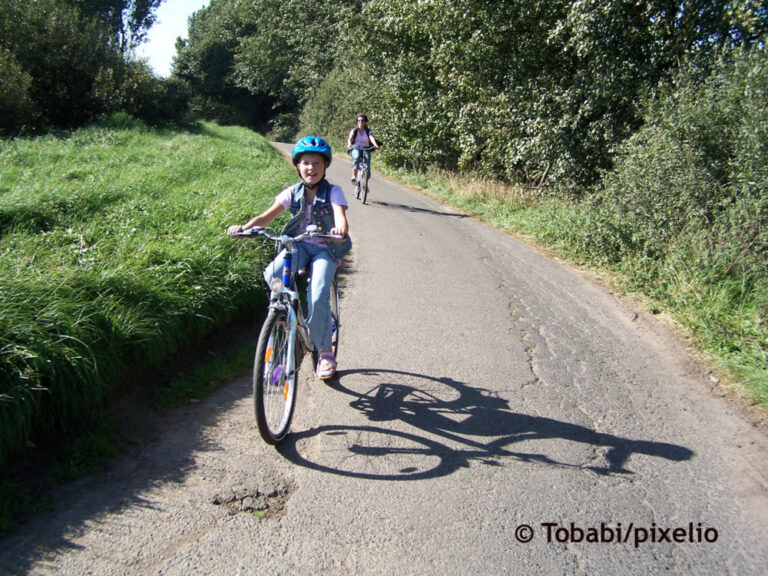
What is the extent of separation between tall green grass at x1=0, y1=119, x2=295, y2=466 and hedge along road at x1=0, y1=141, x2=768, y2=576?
1.86 ft

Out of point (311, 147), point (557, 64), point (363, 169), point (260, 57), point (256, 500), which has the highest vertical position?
point (260, 57)

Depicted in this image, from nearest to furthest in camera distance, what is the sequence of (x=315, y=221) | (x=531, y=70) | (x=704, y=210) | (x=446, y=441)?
(x=446, y=441) → (x=315, y=221) → (x=704, y=210) → (x=531, y=70)

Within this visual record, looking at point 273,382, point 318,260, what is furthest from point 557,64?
point 273,382

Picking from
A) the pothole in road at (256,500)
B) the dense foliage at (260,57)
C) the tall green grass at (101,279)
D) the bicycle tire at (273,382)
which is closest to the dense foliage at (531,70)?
the tall green grass at (101,279)

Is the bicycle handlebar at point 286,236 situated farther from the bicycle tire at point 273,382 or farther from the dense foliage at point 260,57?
the dense foliage at point 260,57

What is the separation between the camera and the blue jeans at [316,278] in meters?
4.01

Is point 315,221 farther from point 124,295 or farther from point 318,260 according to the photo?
point 124,295

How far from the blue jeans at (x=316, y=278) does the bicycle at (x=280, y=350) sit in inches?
3.3

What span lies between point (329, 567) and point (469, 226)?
31.8ft

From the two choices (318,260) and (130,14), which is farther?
(130,14)

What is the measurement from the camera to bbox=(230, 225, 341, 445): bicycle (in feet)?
11.3

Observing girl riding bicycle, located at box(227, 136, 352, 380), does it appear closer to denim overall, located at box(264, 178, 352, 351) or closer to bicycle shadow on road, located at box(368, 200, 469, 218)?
denim overall, located at box(264, 178, 352, 351)

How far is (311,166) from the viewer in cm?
409

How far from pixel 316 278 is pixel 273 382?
32.9 inches
